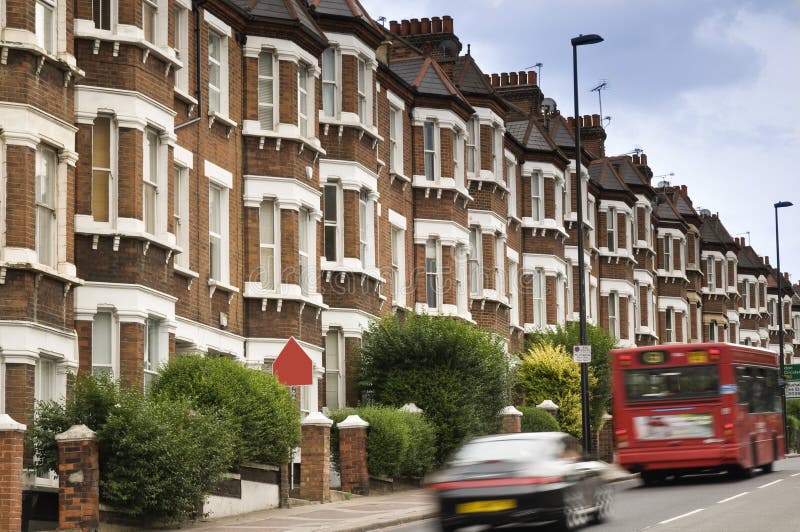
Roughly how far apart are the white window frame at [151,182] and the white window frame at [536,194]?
85.8 feet

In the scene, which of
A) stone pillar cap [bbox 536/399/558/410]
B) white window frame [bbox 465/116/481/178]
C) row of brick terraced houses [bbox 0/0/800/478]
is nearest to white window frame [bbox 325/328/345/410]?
row of brick terraced houses [bbox 0/0/800/478]

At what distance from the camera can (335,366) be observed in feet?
119

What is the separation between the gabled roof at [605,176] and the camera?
6134 centimetres

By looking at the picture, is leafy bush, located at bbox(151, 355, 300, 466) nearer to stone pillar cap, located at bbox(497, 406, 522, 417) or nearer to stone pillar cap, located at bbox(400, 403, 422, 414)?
stone pillar cap, located at bbox(400, 403, 422, 414)

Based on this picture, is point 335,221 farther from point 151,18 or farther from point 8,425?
point 8,425

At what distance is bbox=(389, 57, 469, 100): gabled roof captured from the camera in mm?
43031

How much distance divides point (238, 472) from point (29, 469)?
4815mm

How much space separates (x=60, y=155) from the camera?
80.7 feet

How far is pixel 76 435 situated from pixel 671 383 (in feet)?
49.1

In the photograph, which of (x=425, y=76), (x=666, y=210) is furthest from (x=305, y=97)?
(x=666, y=210)

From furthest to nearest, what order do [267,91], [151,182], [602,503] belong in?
[267,91], [151,182], [602,503]

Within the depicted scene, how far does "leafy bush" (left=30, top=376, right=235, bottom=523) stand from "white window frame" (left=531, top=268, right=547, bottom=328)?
1172 inches

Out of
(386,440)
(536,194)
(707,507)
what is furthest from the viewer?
(536,194)

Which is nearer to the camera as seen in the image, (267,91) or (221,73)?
(221,73)
